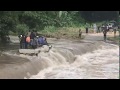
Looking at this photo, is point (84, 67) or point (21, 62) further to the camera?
point (84, 67)

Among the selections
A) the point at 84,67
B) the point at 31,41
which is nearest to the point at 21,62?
the point at 31,41

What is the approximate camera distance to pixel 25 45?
49.7 ft

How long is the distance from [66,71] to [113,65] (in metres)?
2.64

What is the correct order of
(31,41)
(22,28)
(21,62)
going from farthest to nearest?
(22,28)
(31,41)
(21,62)

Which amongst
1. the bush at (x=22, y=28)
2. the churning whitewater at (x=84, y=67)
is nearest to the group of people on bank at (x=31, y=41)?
the churning whitewater at (x=84, y=67)

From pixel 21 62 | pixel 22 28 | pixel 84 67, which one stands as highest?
pixel 22 28

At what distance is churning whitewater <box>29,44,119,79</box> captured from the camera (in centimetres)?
1245

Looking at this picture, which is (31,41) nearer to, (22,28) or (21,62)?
(22,28)

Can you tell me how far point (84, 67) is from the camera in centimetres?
1453

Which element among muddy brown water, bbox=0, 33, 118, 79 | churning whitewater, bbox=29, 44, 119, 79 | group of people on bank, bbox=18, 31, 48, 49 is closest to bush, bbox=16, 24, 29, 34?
muddy brown water, bbox=0, 33, 118, 79

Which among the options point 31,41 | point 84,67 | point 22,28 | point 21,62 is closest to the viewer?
point 21,62

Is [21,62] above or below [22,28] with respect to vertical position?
below
